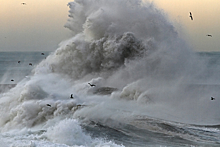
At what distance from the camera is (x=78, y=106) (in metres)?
23.5

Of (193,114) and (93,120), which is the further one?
(193,114)

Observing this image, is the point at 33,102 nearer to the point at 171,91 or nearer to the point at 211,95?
the point at 171,91

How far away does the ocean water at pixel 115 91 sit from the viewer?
18.2m

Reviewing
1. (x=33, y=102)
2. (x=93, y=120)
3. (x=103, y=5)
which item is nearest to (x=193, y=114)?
(x=93, y=120)

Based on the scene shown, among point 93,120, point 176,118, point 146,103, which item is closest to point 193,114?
point 176,118

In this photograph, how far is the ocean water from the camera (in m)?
18.2

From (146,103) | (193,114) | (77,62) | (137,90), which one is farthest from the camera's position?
(77,62)

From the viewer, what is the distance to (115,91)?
27.7 m

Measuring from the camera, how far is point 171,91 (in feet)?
89.9

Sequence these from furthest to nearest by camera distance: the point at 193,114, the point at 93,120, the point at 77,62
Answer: the point at 77,62 → the point at 193,114 → the point at 93,120

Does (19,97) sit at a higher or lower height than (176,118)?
higher

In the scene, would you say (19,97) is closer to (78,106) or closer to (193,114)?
(78,106)

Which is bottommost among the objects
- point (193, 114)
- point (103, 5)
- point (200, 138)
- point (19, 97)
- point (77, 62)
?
point (200, 138)

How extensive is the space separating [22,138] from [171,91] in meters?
14.3
